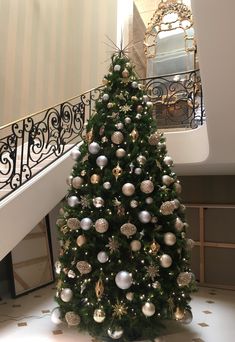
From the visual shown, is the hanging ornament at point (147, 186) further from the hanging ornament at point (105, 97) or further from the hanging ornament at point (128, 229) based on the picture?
the hanging ornament at point (105, 97)

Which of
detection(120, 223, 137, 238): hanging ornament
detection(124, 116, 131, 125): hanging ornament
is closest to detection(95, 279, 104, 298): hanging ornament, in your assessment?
detection(120, 223, 137, 238): hanging ornament

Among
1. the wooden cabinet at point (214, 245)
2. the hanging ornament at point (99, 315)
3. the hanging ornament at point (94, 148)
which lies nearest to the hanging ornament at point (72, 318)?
the hanging ornament at point (99, 315)

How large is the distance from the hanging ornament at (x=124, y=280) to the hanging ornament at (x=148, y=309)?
245 millimetres

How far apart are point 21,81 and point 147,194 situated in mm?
4747

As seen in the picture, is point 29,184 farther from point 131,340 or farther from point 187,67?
point 187,67

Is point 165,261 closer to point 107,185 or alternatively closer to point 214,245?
point 107,185

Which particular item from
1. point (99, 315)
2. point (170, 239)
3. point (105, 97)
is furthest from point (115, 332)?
point (105, 97)

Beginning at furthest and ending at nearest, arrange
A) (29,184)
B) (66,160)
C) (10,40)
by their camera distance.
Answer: (10,40), (66,160), (29,184)

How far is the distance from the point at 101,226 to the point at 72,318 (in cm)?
99

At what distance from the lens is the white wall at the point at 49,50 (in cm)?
693

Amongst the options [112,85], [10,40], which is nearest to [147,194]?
[112,85]

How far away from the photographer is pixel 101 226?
11.0 feet

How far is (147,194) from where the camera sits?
3494 mm

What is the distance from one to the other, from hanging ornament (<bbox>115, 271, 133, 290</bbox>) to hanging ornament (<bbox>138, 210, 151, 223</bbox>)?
523mm
